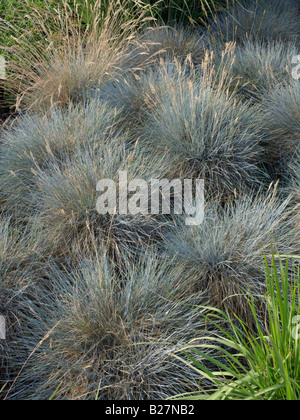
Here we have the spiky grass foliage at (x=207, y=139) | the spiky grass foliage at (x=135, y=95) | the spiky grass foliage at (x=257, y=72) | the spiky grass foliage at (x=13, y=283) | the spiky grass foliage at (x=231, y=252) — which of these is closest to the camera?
the spiky grass foliage at (x=13, y=283)

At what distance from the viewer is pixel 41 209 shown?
284 cm

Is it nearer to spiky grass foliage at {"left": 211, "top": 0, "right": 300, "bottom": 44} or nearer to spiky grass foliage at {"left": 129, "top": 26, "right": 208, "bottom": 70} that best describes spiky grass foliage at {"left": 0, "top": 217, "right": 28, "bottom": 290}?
spiky grass foliage at {"left": 129, "top": 26, "right": 208, "bottom": 70}

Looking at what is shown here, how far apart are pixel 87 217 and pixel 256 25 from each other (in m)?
3.77

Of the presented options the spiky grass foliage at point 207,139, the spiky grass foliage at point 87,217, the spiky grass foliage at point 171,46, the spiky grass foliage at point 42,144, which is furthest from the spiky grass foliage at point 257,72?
the spiky grass foliage at point 87,217

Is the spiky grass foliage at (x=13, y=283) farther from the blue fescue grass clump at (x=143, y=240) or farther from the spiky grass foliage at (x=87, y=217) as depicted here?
the spiky grass foliage at (x=87, y=217)

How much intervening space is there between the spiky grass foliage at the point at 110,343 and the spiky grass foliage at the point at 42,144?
3.43ft

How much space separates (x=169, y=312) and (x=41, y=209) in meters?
1.17

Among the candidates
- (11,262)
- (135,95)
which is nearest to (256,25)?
(135,95)

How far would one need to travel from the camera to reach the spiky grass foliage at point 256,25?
5.01m

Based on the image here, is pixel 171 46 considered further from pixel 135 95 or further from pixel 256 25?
pixel 256 25

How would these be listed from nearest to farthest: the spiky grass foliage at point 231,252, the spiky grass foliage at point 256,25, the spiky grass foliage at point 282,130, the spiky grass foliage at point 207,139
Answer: the spiky grass foliage at point 231,252, the spiky grass foliage at point 207,139, the spiky grass foliage at point 282,130, the spiky grass foliage at point 256,25

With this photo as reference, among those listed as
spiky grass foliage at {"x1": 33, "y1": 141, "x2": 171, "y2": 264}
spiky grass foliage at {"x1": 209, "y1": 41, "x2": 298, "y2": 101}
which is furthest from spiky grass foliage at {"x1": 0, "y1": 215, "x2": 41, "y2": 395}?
spiky grass foliage at {"x1": 209, "y1": 41, "x2": 298, "y2": 101}

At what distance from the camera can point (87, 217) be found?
2422 mm
